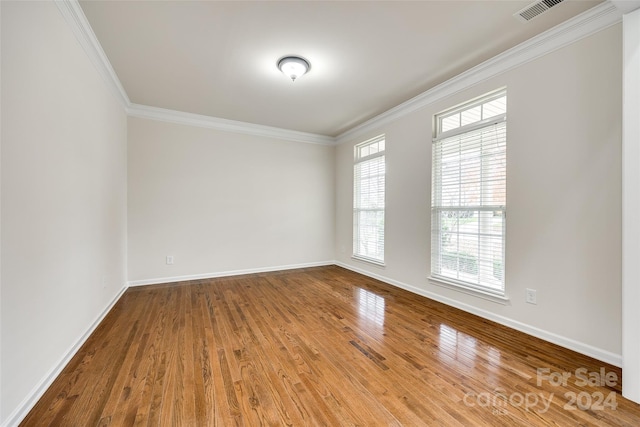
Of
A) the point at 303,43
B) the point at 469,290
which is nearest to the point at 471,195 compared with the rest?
the point at 469,290

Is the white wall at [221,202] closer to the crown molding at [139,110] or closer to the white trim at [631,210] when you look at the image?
the crown molding at [139,110]

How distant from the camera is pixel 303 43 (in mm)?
2514

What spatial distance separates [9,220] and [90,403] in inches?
45.2

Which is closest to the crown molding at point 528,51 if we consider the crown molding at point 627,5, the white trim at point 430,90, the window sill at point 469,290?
the white trim at point 430,90

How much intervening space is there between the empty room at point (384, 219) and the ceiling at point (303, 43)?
25 millimetres

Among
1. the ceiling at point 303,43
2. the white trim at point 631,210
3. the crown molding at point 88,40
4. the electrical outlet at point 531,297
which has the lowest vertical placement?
the electrical outlet at point 531,297

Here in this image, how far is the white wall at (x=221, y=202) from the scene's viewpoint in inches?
163

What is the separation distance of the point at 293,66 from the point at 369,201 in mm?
2685

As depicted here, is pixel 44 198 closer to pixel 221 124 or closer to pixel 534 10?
pixel 221 124

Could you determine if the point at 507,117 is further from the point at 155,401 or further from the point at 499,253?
the point at 155,401

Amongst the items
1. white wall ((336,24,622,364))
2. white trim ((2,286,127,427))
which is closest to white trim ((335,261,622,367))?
white wall ((336,24,622,364))

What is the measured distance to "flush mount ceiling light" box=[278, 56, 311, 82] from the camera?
2.74 m

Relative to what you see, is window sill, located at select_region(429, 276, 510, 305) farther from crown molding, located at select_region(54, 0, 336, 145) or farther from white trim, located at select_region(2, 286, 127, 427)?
white trim, located at select_region(2, 286, 127, 427)

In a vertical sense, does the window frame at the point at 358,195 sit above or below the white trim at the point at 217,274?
above
